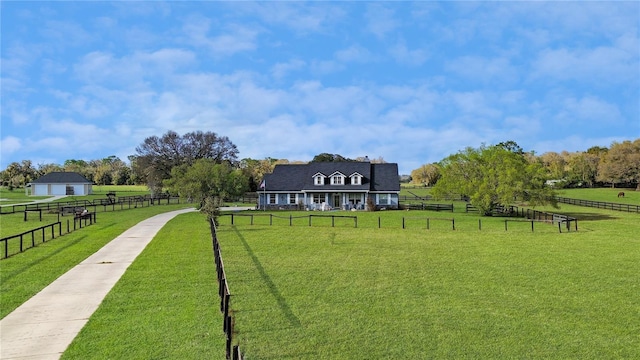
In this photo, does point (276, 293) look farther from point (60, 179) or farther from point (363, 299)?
point (60, 179)

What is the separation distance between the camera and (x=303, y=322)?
33.3ft

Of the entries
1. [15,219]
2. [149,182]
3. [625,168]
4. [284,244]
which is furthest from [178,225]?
[625,168]

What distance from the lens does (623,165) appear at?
91.0 meters

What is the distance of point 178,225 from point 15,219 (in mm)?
14132

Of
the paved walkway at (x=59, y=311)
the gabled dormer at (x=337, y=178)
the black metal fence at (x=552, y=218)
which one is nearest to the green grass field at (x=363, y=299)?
the paved walkway at (x=59, y=311)

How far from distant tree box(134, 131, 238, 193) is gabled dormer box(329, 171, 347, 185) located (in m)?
23.3

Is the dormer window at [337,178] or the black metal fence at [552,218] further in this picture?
the dormer window at [337,178]

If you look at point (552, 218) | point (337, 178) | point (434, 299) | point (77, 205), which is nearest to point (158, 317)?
point (434, 299)

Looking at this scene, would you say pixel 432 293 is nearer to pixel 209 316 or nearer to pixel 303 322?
pixel 303 322

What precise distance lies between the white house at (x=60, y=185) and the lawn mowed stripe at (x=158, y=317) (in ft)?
246

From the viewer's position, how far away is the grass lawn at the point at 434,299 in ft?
29.2

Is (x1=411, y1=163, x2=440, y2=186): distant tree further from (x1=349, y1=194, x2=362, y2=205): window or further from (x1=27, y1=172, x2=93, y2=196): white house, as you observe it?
(x1=27, y1=172, x2=93, y2=196): white house

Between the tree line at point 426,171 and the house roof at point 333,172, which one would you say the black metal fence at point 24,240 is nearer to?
the tree line at point 426,171

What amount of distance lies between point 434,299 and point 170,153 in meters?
66.0
